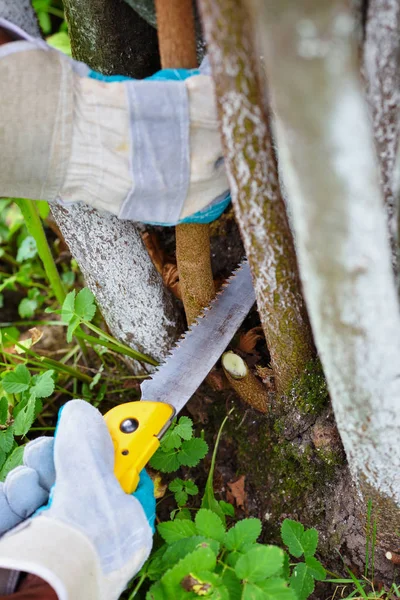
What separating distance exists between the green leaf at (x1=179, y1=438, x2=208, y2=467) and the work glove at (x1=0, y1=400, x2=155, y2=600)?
8.0 inches

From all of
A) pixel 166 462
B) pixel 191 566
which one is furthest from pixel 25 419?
pixel 191 566

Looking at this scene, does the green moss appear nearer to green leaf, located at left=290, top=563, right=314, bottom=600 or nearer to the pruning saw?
the pruning saw

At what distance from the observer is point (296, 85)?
733mm

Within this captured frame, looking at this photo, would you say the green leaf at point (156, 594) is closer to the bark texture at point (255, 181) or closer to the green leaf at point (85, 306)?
the bark texture at point (255, 181)

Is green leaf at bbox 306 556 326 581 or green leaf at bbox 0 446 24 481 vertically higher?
green leaf at bbox 0 446 24 481

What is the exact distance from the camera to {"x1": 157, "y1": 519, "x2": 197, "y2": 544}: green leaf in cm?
125

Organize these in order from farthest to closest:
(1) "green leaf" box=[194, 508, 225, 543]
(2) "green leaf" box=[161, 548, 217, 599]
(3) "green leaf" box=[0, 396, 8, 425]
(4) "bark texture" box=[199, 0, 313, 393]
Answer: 1. (3) "green leaf" box=[0, 396, 8, 425]
2. (1) "green leaf" box=[194, 508, 225, 543]
3. (2) "green leaf" box=[161, 548, 217, 599]
4. (4) "bark texture" box=[199, 0, 313, 393]

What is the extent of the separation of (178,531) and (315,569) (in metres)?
0.32

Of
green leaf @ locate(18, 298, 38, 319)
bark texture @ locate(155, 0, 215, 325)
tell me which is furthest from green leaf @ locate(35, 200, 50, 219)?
bark texture @ locate(155, 0, 215, 325)

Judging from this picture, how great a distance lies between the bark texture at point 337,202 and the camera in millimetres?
713

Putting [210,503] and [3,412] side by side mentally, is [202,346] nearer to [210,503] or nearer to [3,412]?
[210,503]

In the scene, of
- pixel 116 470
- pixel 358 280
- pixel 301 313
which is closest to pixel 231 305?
pixel 301 313

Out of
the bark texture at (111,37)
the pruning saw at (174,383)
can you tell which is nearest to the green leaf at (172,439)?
the pruning saw at (174,383)

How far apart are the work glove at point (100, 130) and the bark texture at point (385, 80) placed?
0.96 ft
